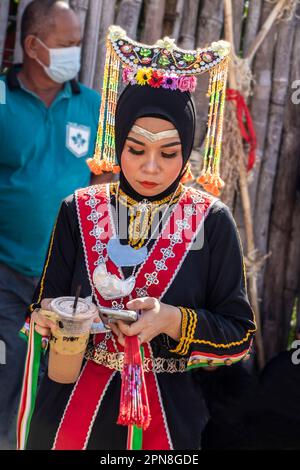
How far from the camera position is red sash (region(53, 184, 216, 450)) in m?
2.65

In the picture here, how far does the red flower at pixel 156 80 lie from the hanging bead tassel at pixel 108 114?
0.88 ft

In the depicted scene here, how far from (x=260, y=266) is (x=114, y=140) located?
9.28 feet

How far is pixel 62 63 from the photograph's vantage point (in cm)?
459

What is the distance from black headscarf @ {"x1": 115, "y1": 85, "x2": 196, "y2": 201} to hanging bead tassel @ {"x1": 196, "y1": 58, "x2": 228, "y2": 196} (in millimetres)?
220

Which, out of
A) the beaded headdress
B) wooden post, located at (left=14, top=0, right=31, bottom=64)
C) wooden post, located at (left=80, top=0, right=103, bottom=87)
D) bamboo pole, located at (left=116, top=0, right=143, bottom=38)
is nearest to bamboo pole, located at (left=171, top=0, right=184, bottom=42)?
bamboo pole, located at (left=116, top=0, right=143, bottom=38)

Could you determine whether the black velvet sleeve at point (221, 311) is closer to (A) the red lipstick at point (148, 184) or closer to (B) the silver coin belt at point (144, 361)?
(B) the silver coin belt at point (144, 361)

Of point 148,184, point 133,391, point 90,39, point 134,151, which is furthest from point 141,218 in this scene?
point 90,39

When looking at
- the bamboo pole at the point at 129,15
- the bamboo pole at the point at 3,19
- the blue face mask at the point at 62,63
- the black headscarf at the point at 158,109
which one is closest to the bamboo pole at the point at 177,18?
the bamboo pole at the point at 129,15

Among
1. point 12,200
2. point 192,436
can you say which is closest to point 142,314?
point 192,436

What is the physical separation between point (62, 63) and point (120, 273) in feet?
7.28

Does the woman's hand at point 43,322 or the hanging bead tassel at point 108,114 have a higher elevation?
the hanging bead tassel at point 108,114

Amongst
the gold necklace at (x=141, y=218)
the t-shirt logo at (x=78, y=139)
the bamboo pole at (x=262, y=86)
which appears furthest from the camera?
the bamboo pole at (x=262, y=86)

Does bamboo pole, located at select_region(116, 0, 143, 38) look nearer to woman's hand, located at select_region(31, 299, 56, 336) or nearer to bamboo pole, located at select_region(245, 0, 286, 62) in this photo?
bamboo pole, located at select_region(245, 0, 286, 62)

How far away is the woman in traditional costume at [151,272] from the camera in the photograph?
2.66 metres
